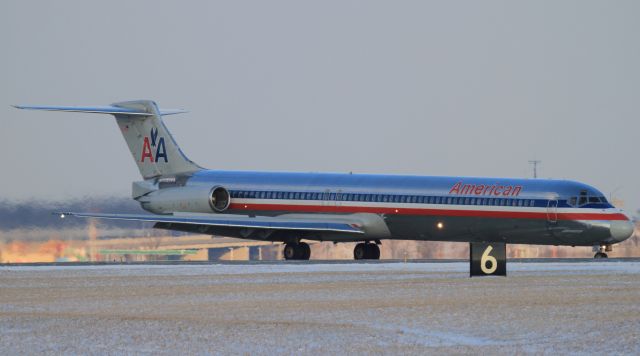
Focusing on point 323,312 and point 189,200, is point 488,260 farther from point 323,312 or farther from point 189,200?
point 189,200

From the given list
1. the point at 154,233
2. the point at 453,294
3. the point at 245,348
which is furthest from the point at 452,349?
the point at 154,233

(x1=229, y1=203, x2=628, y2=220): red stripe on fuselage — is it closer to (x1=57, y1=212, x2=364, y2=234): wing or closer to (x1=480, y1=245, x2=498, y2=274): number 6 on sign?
(x1=57, y1=212, x2=364, y2=234): wing

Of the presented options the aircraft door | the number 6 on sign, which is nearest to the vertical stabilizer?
the aircraft door

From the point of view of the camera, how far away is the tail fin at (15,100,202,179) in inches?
2258

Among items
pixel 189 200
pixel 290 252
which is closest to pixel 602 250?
pixel 290 252

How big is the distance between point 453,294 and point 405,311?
4357 millimetres

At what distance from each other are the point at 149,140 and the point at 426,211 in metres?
14.2

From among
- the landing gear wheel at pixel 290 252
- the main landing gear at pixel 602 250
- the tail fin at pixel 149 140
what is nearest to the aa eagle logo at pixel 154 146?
the tail fin at pixel 149 140

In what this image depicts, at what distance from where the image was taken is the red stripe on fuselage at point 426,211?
1876 inches

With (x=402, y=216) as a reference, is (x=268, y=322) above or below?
below

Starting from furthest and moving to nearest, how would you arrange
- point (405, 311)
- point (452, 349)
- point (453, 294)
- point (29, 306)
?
1. point (453, 294)
2. point (29, 306)
3. point (405, 311)
4. point (452, 349)

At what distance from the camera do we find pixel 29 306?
1053 inches

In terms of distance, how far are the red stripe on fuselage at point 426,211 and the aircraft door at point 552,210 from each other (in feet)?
0.12

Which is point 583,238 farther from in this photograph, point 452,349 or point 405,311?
point 452,349
